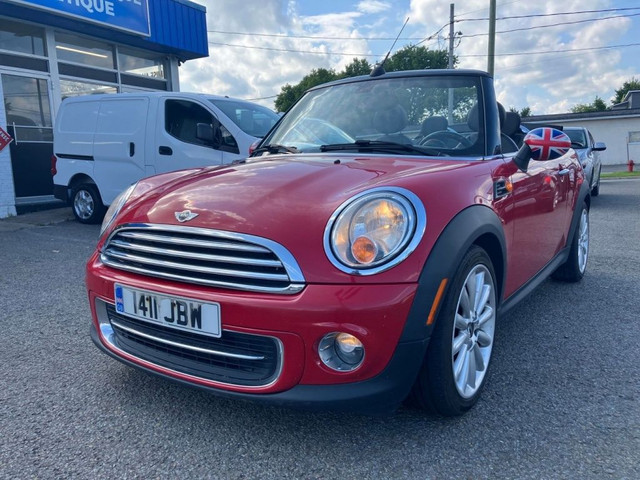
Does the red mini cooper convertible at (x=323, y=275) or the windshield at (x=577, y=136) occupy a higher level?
the windshield at (x=577, y=136)

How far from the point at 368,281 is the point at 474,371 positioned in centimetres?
81

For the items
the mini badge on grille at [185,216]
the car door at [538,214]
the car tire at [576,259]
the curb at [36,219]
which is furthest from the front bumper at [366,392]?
the curb at [36,219]

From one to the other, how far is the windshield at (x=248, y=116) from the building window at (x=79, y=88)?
4.58 m

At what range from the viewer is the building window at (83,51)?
9.92m

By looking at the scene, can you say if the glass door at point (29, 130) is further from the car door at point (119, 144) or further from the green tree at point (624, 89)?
the green tree at point (624, 89)

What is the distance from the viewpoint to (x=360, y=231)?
1863mm

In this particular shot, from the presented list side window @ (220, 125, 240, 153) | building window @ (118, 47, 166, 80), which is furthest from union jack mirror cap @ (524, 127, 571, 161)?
building window @ (118, 47, 166, 80)

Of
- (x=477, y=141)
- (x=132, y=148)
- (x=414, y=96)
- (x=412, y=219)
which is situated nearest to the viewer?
(x=412, y=219)

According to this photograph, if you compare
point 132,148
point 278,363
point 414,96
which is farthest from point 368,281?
point 132,148

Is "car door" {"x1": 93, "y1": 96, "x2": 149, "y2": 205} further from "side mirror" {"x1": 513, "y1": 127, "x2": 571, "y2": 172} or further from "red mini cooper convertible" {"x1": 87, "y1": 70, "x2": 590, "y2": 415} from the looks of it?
"side mirror" {"x1": 513, "y1": 127, "x2": 571, "y2": 172}

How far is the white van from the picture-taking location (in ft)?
22.4

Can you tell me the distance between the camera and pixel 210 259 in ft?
6.33

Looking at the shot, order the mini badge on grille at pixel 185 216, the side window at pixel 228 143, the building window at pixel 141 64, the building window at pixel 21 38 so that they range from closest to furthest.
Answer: the mini badge on grille at pixel 185 216 → the side window at pixel 228 143 → the building window at pixel 21 38 → the building window at pixel 141 64

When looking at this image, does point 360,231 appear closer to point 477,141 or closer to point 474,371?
point 474,371
